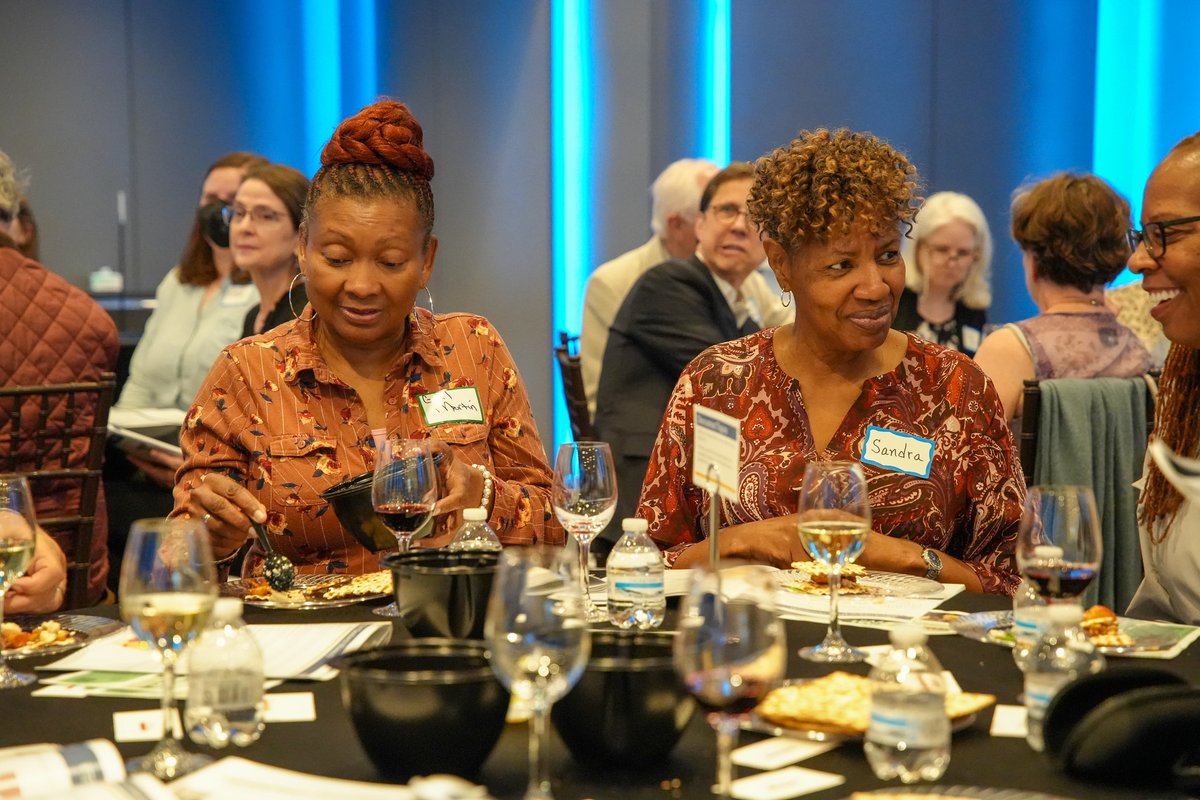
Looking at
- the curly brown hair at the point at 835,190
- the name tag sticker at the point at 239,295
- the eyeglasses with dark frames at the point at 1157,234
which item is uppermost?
the curly brown hair at the point at 835,190

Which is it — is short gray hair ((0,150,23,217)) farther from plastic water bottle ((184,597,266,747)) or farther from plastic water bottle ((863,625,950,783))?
plastic water bottle ((863,625,950,783))

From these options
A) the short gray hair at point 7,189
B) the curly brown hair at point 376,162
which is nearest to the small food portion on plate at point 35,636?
the curly brown hair at point 376,162

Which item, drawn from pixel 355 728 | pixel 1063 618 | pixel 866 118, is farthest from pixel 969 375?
pixel 866 118

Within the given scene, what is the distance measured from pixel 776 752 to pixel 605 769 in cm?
16

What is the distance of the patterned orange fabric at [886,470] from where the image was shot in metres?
2.41

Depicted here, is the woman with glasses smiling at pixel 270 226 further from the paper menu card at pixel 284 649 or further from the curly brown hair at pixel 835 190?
the paper menu card at pixel 284 649

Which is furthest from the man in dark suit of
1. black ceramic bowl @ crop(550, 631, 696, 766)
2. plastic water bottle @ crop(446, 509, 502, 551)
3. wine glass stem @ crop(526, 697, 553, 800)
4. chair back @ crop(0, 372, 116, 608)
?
wine glass stem @ crop(526, 697, 553, 800)

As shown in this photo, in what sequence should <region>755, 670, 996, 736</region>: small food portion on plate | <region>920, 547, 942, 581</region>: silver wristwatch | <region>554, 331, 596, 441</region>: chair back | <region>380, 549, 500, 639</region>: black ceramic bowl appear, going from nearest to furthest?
<region>755, 670, 996, 736</region>: small food portion on plate → <region>380, 549, 500, 639</region>: black ceramic bowl → <region>920, 547, 942, 581</region>: silver wristwatch → <region>554, 331, 596, 441</region>: chair back

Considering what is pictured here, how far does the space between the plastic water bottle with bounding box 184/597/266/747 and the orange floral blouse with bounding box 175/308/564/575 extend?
81 cm

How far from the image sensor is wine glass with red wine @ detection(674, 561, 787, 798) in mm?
1073

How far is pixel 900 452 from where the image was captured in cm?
240

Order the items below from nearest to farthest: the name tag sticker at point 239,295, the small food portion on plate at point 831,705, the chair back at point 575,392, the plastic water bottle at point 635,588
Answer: the small food portion on plate at point 831,705 < the plastic water bottle at point 635,588 < the chair back at point 575,392 < the name tag sticker at point 239,295

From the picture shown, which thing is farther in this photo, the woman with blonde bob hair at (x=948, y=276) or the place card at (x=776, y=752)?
the woman with blonde bob hair at (x=948, y=276)

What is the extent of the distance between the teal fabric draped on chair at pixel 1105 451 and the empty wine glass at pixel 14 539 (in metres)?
2.31
